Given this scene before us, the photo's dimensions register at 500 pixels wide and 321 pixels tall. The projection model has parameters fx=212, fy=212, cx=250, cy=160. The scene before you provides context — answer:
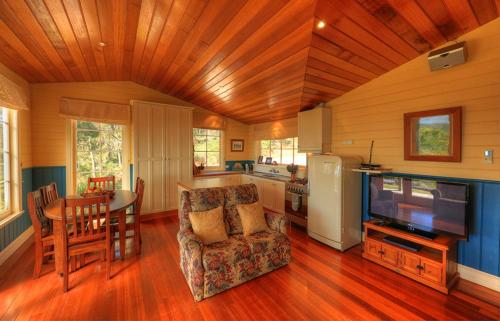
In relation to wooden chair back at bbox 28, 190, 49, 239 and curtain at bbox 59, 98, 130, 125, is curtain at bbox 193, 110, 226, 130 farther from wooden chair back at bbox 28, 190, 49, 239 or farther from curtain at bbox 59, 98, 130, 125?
wooden chair back at bbox 28, 190, 49, 239

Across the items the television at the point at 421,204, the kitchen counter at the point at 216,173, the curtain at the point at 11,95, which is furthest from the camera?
the kitchen counter at the point at 216,173

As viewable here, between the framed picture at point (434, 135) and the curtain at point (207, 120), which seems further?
the curtain at point (207, 120)

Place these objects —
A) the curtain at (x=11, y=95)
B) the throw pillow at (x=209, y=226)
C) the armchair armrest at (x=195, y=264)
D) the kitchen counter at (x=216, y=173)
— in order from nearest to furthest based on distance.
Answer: the armchair armrest at (x=195, y=264) → the throw pillow at (x=209, y=226) → the curtain at (x=11, y=95) → the kitchen counter at (x=216, y=173)

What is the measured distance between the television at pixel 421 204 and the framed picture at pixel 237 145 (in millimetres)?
3617

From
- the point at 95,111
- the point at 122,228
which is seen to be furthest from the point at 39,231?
the point at 95,111

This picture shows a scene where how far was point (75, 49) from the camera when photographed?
105 inches

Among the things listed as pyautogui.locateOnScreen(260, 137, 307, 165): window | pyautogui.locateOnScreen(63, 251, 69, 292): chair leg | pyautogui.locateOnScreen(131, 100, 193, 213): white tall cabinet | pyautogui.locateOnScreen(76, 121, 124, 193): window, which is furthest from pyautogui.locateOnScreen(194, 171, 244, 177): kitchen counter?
pyautogui.locateOnScreen(63, 251, 69, 292): chair leg

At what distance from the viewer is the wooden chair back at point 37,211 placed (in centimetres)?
213

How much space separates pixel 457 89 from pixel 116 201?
421 centimetres

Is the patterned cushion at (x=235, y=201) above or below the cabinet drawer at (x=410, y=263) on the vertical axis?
above

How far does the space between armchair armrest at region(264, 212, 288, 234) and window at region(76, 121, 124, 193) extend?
3357 millimetres

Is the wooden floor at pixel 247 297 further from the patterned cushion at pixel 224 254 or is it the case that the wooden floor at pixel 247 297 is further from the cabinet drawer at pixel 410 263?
the patterned cushion at pixel 224 254

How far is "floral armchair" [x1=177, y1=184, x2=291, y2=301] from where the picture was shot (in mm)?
2039

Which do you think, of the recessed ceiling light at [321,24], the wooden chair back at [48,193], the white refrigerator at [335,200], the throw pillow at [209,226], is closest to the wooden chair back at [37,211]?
the wooden chair back at [48,193]
